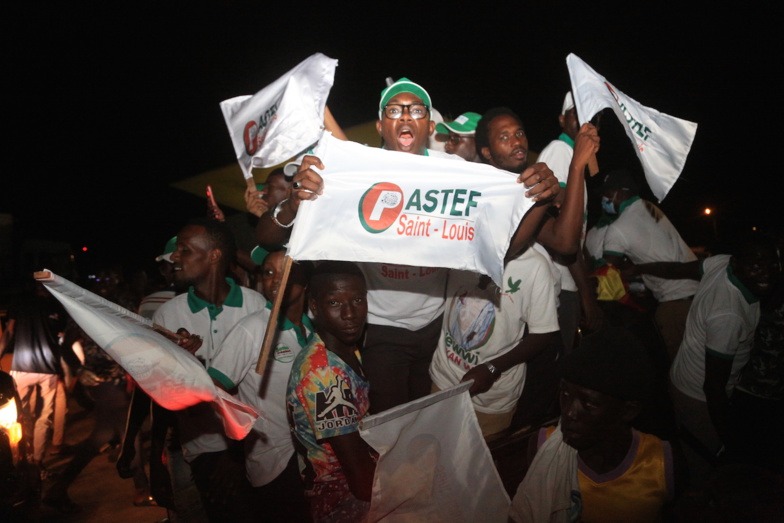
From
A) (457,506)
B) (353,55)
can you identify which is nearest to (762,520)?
(457,506)

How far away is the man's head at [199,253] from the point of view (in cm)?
365

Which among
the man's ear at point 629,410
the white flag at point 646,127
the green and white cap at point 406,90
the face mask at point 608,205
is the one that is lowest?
the man's ear at point 629,410

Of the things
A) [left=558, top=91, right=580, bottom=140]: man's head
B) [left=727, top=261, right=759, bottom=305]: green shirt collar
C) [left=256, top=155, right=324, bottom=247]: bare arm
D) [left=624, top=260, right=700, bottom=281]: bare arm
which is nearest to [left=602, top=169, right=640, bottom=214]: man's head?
[left=624, top=260, right=700, bottom=281]: bare arm

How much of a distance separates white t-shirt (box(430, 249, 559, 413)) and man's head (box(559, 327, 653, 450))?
937mm

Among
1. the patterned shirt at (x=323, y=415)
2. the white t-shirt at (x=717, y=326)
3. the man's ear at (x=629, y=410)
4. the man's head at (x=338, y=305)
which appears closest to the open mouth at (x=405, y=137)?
the man's head at (x=338, y=305)

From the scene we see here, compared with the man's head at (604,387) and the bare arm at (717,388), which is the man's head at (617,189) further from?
the man's head at (604,387)

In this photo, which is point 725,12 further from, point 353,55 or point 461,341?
point 461,341

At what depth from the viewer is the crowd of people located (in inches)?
89.8

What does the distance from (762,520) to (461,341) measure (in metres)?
2.03

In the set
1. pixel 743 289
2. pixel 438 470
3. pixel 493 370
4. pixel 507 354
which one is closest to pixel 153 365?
pixel 438 470

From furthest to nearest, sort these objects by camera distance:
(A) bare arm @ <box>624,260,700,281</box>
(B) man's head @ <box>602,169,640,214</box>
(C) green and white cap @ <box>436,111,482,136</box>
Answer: (B) man's head @ <box>602,169,640,214</box> < (C) green and white cap @ <box>436,111,482,136</box> < (A) bare arm @ <box>624,260,700,281</box>

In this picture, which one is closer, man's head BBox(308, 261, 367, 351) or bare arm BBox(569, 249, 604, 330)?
man's head BBox(308, 261, 367, 351)

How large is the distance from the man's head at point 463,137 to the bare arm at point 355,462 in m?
3.10

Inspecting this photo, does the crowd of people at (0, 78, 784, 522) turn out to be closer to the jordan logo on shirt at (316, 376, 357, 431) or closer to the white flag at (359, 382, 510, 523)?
the jordan logo on shirt at (316, 376, 357, 431)
